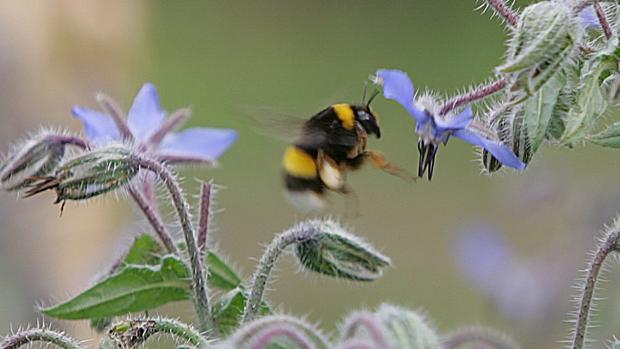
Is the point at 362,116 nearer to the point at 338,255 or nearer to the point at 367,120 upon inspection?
the point at 367,120

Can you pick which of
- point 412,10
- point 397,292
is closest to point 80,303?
point 397,292

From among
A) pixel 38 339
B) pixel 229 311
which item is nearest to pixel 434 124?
pixel 229 311

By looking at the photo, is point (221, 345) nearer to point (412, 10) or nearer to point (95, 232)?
point (95, 232)

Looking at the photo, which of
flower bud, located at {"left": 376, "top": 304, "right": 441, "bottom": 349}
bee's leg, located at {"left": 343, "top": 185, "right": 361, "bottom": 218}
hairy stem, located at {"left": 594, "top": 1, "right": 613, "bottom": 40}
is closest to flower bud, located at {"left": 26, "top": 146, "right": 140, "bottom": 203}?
bee's leg, located at {"left": 343, "top": 185, "right": 361, "bottom": 218}

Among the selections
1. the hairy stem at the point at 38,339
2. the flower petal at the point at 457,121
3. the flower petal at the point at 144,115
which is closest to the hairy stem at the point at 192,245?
the hairy stem at the point at 38,339

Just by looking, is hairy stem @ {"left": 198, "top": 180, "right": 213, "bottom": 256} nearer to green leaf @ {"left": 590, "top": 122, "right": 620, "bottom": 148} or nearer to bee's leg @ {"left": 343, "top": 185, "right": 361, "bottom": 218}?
bee's leg @ {"left": 343, "top": 185, "right": 361, "bottom": 218}

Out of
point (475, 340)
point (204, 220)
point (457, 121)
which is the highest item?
point (457, 121)

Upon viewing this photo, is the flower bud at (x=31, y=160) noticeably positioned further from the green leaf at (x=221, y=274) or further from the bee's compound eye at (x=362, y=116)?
the bee's compound eye at (x=362, y=116)
